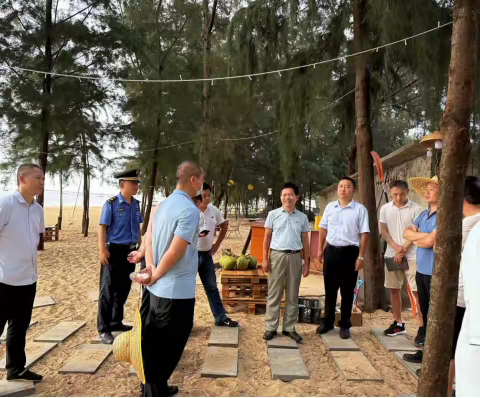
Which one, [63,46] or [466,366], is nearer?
[466,366]

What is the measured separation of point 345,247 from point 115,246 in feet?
8.08

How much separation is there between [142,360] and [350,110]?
20.6 ft

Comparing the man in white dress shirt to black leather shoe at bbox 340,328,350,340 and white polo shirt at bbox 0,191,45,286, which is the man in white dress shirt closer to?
white polo shirt at bbox 0,191,45,286

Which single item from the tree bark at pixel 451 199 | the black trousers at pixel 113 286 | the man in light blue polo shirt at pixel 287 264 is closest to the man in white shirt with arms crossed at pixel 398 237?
the man in light blue polo shirt at pixel 287 264

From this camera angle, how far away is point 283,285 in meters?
4.47

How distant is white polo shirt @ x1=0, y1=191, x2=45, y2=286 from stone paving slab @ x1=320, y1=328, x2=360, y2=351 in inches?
114

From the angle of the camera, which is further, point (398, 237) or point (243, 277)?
point (243, 277)

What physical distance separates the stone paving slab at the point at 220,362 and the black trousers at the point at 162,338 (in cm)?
90

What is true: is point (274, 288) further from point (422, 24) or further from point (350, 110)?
point (350, 110)

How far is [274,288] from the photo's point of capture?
445 cm

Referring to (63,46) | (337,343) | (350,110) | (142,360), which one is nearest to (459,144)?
(142,360)

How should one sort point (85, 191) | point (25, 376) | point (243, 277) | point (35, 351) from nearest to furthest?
point (25, 376) → point (35, 351) → point (243, 277) → point (85, 191)

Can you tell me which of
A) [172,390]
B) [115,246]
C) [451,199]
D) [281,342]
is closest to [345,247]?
[281,342]

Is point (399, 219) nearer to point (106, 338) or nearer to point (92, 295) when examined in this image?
point (106, 338)
